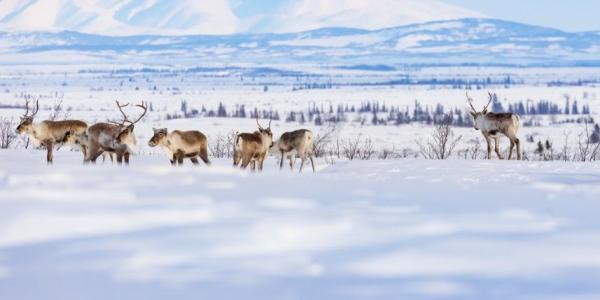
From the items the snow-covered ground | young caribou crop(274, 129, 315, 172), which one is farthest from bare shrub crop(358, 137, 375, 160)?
the snow-covered ground

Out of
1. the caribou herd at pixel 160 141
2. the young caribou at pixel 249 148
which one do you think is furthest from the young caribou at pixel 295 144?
the young caribou at pixel 249 148

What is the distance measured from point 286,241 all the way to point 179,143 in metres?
6.51

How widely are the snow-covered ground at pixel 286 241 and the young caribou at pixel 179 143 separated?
377 cm

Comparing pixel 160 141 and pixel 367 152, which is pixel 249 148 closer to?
pixel 160 141

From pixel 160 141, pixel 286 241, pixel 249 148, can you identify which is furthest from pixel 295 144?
pixel 286 241

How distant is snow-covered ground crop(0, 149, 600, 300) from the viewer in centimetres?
445

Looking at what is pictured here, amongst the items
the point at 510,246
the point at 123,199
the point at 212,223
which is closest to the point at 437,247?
the point at 510,246

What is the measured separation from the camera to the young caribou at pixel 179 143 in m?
11.4

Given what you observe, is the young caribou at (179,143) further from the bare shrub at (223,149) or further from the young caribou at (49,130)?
the bare shrub at (223,149)

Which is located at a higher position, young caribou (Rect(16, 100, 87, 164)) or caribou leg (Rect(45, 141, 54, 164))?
young caribou (Rect(16, 100, 87, 164))

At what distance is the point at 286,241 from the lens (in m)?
5.19

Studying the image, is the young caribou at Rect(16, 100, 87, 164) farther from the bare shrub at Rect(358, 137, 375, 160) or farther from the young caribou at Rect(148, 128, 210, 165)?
the bare shrub at Rect(358, 137, 375, 160)

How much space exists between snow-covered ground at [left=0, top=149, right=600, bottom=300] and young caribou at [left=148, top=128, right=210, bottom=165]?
12.4ft

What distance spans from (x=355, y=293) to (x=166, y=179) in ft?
11.8
